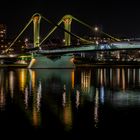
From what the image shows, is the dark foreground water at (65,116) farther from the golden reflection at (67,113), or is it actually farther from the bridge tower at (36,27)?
the bridge tower at (36,27)

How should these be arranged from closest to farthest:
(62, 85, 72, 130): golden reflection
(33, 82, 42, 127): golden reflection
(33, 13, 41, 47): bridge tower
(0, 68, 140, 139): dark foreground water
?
(0, 68, 140, 139): dark foreground water, (62, 85, 72, 130): golden reflection, (33, 82, 42, 127): golden reflection, (33, 13, 41, 47): bridge tower

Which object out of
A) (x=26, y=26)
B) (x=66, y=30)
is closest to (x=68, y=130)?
(x=66, y=30)

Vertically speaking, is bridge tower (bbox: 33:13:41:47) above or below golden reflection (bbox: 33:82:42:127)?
above

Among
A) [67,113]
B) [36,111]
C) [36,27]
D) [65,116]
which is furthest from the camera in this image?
[36,27]

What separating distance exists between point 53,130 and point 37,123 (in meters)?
1.38

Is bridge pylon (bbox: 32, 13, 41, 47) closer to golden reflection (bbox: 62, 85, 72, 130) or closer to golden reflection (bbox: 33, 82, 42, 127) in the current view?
golden reflection (bbox: 33, 82, 42, 127)

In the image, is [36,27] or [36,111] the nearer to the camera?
[36,111]

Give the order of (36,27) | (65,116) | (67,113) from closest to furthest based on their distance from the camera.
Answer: (65,116)
(67,113)
(36,27)

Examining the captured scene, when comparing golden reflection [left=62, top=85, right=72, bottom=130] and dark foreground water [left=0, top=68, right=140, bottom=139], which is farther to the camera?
golden reflection [left=62, top=85, right=72, bottom=130]

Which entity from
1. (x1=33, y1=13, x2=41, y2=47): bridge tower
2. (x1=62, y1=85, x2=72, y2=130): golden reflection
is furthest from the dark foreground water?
(x1=33, y1=13, x2=41, y2=47): bridge tower

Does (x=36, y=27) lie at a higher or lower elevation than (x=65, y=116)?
higher

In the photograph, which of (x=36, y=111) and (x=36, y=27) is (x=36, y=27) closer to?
(x=36, y=27)

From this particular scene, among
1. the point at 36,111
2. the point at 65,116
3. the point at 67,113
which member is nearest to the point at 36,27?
the point at 36,111

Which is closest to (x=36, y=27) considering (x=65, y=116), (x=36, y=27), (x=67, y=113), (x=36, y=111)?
(x=36, y=27)
